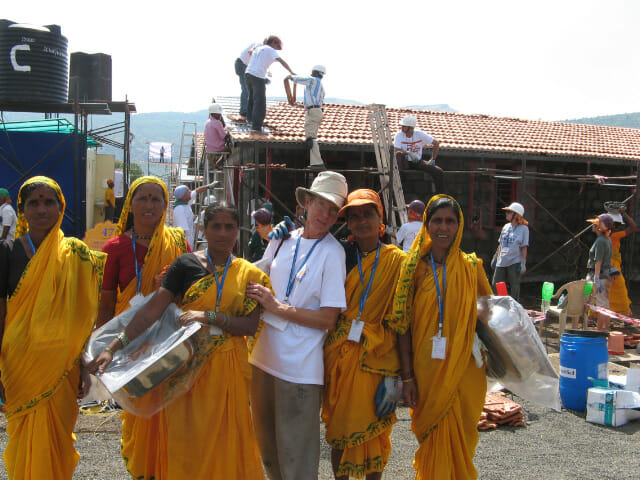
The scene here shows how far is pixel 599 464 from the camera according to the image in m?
4.25

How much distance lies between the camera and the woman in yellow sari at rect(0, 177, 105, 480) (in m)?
2.92

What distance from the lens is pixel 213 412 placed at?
113 inches

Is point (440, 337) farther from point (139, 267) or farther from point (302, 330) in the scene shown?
point (139, 267)

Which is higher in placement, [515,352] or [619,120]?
[619,120]

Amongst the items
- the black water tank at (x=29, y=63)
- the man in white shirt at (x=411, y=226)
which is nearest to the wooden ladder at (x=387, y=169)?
the man in white shirt at (x=411, y=226)

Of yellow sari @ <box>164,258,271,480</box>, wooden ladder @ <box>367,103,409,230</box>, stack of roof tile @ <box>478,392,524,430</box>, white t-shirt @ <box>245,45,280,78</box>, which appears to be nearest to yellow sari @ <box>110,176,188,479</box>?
yellow sari @ <box>164,258,271,480</box>

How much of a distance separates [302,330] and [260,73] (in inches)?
349

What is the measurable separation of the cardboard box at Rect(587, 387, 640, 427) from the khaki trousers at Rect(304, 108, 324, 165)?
6871mm

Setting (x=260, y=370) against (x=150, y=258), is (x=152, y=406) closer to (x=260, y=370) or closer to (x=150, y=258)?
(x=260, y=370)

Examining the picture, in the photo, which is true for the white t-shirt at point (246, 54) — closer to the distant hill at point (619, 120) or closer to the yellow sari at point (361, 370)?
the yellow sari at point (361, 370)

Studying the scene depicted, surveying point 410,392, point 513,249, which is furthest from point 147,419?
point 513,249

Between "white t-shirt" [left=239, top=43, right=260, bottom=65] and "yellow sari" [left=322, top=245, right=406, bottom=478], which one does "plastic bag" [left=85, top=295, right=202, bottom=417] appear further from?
"white t-shirt" [left=239, top=43, right=260, bottom=65]

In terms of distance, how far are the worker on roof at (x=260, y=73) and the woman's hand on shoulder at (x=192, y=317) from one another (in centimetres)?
898

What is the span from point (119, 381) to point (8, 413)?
0.78m
